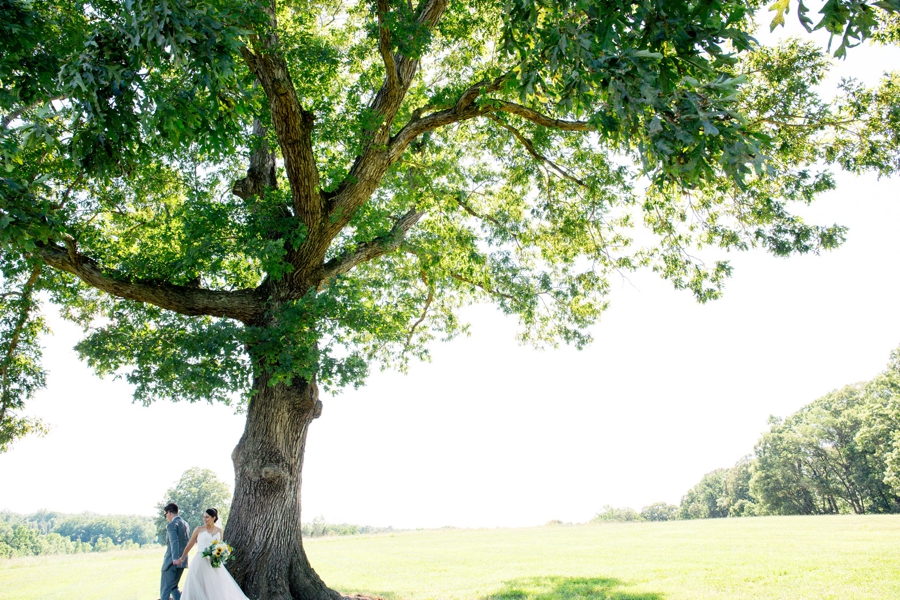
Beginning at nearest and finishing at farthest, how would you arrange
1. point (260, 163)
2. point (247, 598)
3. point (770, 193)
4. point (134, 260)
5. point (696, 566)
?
point (247, 598)
point (134, 260)
point (770, 193)
point (260, 163)
point (696, 566)

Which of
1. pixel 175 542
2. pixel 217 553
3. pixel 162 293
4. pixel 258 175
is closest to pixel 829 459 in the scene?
pixel 258 175

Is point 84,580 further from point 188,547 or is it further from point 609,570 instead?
point 609,570

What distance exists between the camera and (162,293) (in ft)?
30.8

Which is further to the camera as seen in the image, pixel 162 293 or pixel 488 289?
pixel 488 289

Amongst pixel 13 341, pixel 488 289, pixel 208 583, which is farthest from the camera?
pixel 488 289

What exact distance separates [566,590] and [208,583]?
6634mm

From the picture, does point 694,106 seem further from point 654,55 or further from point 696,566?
point 696,566

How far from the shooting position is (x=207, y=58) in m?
4.55

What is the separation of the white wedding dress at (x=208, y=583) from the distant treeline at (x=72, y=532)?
67.1 m

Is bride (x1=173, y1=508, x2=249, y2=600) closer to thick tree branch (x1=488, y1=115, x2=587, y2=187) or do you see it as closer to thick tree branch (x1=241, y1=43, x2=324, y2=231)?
thick tree branch (x1=241, y1=43, x2=324, y2=231)

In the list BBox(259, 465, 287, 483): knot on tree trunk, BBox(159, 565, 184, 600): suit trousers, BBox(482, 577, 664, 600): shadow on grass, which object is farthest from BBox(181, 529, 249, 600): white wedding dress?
BBox(482, 577, 664, 600): shadow on grass

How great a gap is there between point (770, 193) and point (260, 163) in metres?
10.4

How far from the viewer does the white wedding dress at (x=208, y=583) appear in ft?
25.6

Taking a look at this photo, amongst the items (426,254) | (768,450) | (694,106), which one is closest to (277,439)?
(426,254)
